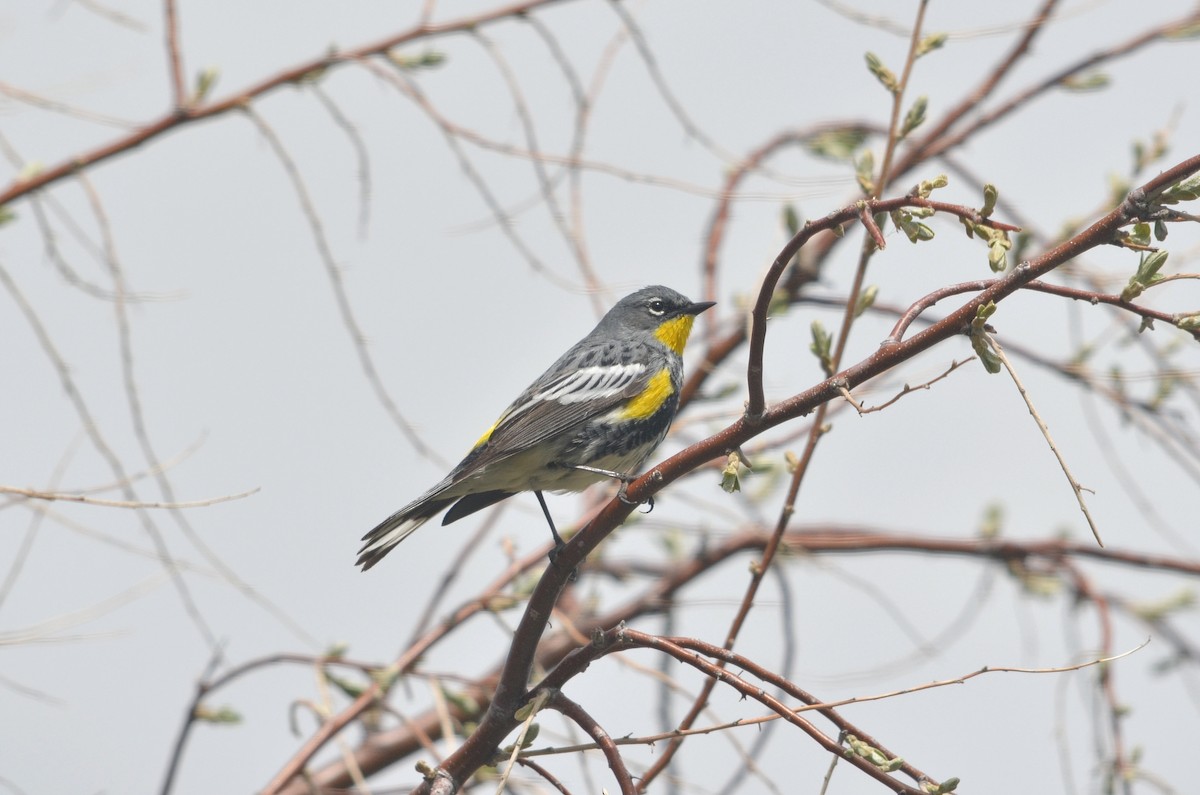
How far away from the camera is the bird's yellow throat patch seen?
6.84 m

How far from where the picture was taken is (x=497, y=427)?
610 cm

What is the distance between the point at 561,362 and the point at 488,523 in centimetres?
91

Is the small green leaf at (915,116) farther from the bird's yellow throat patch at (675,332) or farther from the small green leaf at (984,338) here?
the bird's yellow throat patch at (675,332)

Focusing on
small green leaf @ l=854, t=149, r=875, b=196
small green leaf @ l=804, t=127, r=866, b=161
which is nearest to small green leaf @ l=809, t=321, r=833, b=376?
small green leaf @ l=854, t=149, r=875, b=196

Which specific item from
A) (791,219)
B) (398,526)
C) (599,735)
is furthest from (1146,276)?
(398,526)

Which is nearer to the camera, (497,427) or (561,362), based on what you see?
(497,427)

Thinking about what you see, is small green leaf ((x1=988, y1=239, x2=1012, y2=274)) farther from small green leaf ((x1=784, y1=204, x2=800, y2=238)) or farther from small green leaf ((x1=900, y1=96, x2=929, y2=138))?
small green leaf ((x1=784, y1=204, x2=800, y2=238))

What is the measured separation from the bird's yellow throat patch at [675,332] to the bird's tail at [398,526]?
5.98ft

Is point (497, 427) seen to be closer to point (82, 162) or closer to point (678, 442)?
point (678, 442)

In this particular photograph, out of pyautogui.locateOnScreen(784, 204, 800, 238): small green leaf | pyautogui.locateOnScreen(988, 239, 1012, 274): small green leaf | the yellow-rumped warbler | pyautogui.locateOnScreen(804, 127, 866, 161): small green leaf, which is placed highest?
pyautogui.locateOnScreen(804, 127, 866, 161): small green leaf

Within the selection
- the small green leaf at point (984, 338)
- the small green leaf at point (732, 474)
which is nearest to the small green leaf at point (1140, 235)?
the small green leaf at point (984, 338)

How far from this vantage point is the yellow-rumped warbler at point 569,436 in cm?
545

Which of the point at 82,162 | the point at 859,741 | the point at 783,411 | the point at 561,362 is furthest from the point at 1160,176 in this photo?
the point at 561,362

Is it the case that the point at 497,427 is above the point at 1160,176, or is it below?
above
